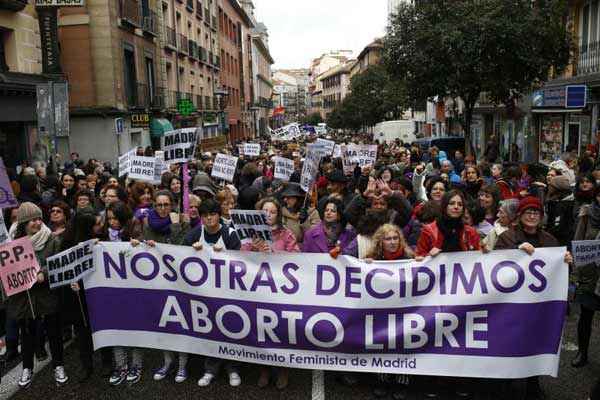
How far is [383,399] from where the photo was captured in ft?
15.8

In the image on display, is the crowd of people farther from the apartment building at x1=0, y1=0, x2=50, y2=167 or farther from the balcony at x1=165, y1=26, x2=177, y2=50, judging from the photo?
the balcony at x1=165, y1=26, x2=177, y2=50

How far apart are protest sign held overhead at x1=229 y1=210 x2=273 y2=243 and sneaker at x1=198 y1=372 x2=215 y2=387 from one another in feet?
4.14

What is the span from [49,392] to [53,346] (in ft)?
1.29

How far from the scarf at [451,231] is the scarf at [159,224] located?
2.67 meters

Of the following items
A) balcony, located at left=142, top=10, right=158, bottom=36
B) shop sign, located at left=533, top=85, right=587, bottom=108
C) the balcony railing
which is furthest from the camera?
balcony, located at left=142, top=10, right=158, bottom=36

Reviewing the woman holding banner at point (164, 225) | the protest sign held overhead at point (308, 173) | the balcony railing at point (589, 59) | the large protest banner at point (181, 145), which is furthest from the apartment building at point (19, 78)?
the balcony railing at point (589, 59)

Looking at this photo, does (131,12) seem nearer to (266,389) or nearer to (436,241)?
(266,389)

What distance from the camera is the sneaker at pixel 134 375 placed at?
5293mm

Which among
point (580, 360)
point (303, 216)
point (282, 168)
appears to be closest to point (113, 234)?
point (303, 216)

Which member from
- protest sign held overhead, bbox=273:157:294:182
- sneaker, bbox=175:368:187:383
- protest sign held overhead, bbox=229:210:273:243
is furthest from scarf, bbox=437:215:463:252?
protest sign held overhead, bbox=273:157:294:182

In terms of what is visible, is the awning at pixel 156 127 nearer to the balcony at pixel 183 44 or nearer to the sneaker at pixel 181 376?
the balcony at pixel 183 44

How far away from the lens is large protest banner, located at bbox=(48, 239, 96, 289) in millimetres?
5094

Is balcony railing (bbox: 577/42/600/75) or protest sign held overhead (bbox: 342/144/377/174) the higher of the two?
balcony railing (bbox: 577/42/600/75)

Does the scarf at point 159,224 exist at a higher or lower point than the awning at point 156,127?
lower
